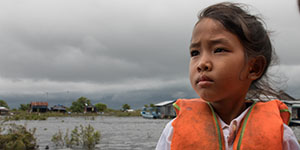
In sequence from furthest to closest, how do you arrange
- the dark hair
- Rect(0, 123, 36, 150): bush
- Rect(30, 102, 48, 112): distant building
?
Rect(30, 102, 48, 112): distant building, Rect(0, 123, 36, 150): bush, the dark hair

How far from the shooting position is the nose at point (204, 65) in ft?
6.07

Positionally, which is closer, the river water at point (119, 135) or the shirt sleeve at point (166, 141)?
the shirt sleeve at point (166, 141)

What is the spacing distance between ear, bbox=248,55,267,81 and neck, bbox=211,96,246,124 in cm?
21

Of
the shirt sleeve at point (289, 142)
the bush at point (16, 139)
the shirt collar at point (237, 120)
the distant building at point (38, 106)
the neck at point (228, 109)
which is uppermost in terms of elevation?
the distant building at point (38, 106)

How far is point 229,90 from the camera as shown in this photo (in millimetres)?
1913

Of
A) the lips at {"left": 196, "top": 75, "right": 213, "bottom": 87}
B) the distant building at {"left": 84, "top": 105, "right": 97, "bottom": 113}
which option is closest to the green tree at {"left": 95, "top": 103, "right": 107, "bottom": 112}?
the distant building at {"left": 84, "top": 105, "right": 97, "bottom": 113}

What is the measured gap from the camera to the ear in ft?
6.61

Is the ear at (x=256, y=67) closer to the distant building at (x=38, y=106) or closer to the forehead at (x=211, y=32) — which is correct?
the forehead at (x=211, y=32)

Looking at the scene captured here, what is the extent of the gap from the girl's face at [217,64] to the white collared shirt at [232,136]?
0.19 metres

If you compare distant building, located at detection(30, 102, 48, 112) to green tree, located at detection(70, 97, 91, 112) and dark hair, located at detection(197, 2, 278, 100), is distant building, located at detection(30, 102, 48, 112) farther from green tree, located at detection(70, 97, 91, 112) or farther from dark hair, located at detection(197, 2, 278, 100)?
dark hair, located at detection(197, 2, 278, 100)

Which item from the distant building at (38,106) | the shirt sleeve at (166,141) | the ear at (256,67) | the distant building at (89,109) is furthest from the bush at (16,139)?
the distant building at (89,109)

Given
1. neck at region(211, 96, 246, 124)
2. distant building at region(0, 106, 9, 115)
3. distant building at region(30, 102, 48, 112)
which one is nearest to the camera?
neck at region(211, 96, 246, 124)

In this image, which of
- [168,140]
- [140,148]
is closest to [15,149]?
[140,148]

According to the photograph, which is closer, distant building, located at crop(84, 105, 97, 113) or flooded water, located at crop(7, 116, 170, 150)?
flooded water, located at crop(7, 116, 170, 150)
